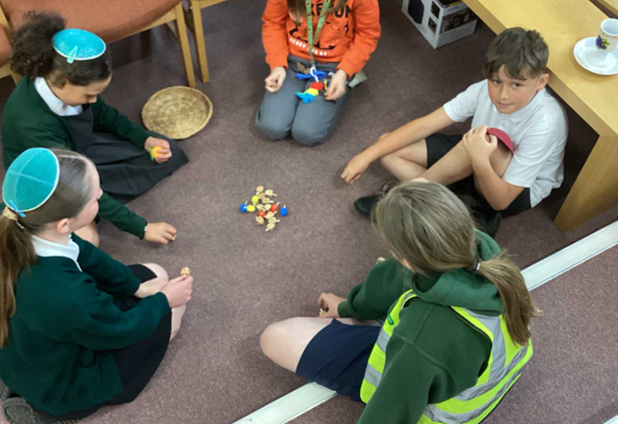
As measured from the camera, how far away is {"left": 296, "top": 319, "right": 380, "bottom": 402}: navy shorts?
4.58ft

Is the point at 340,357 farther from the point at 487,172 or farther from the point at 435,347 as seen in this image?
the point at 487,172

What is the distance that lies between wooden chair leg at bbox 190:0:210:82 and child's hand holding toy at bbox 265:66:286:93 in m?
0.31

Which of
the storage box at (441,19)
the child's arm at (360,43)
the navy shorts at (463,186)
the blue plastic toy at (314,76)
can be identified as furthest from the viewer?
the storage box at (441,19)

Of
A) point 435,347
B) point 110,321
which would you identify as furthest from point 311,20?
point 435,347

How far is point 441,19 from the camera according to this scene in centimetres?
231

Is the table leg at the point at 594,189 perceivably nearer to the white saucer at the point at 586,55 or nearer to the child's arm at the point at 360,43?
the white saucer at the point at 586,55

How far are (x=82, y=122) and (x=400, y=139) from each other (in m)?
1.01

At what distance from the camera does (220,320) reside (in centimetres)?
177

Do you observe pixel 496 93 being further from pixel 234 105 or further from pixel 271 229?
pixel 234 105

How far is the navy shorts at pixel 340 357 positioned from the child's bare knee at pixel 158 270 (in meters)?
0.55

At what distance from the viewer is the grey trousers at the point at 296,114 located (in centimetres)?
210

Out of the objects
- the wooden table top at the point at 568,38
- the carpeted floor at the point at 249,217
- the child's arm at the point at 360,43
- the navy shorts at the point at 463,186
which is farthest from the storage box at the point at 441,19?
the navy shorts at the point at 463,186

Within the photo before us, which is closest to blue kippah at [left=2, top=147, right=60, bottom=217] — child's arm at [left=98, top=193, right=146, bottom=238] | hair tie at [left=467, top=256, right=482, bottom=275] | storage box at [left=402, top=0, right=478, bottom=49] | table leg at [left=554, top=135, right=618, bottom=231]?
child's arm at [left=98, top=193, right=146, bottom=238]

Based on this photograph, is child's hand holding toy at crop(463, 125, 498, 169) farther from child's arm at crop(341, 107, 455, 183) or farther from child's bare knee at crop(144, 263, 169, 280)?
child's bare knee at crop(144, 263, 169, 280)
